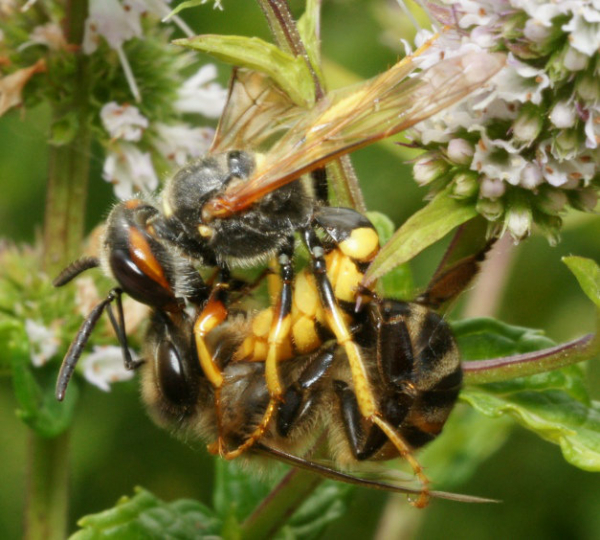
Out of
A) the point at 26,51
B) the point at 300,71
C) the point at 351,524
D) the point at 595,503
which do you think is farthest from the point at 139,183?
the point at 595,503

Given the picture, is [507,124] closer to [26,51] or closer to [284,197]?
[284,197]

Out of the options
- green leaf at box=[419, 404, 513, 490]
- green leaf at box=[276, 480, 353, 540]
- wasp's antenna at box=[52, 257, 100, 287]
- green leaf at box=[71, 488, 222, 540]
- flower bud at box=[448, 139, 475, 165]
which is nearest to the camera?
flower bud at box=[448, 139, 475, 165]

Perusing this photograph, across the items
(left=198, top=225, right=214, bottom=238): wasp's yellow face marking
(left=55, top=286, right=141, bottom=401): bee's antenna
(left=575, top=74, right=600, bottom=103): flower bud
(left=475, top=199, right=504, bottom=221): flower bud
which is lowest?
(left=475, top=199, right=504, bottom=221): flower bud

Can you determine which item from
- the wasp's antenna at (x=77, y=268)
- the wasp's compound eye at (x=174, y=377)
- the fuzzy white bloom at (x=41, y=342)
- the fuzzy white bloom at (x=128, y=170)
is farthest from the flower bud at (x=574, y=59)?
the fuzzy white bloom at (x=41, y=342)

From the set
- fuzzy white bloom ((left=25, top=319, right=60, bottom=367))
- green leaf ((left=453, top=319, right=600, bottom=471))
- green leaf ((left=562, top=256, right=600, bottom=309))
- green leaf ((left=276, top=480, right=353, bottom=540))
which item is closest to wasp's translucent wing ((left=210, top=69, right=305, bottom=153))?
green leaf ((left=453, top=319, right=600, bottom=471))

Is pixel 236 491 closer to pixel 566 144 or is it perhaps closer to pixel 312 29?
pixel 312 29

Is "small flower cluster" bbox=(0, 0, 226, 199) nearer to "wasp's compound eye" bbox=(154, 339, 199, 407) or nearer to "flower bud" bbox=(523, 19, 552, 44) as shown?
"wasp's compound eye" bbox=(154, 339, 199, 407)
